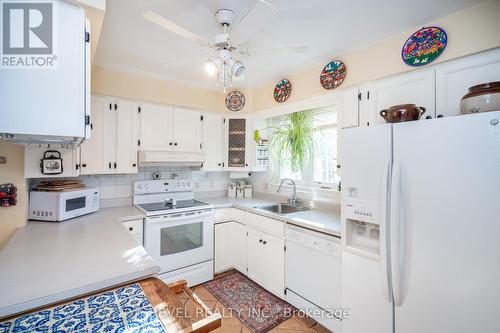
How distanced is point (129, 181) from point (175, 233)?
92cm

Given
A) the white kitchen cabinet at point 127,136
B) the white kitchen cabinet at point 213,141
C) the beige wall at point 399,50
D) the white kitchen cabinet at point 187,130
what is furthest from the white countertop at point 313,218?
the beige wall at point 399,50

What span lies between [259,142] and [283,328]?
216cm

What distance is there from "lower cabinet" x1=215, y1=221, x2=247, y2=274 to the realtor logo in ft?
7.39

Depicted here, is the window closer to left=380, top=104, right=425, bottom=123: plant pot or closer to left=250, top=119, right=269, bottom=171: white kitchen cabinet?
left=250, top=119, right=269, bottom=171: white kitchen cabinet

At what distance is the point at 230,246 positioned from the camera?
9.52ft

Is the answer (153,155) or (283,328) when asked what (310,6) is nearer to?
(153,155)

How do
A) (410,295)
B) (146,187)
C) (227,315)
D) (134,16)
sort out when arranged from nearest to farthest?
(410,295) < (134,16) < (227,315) < (146,187)

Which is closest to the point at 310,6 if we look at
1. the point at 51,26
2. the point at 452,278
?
the point at 51,26

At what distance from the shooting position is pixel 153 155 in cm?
254

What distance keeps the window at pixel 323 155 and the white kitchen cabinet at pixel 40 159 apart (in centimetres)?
252

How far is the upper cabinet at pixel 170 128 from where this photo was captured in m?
2.70

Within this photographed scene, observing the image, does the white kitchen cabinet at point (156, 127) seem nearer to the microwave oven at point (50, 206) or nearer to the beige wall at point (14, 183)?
the microwave oven at point (50, 206)

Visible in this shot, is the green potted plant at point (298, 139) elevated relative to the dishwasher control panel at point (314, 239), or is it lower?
elevated

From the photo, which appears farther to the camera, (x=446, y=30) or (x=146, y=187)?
(x=146, y=187)
